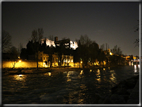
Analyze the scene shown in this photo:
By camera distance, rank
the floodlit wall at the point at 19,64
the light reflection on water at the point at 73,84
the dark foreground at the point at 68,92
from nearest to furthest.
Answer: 1. the dark foreground at the point at 68,92
2. the light reflection on water at the point at 73,84
3. the floodlit wall at the point at 19,64

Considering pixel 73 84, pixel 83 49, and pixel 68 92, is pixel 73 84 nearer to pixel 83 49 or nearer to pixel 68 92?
pixel 68 92

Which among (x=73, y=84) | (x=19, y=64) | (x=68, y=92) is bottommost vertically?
(x=73, y=84)

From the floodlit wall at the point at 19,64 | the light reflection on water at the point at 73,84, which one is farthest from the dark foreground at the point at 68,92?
the floodlit wall at the point at 19,64

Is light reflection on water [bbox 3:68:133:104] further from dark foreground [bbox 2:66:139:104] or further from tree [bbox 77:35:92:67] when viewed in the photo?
tree [bbox 77:35:92:67]

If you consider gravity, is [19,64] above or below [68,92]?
above

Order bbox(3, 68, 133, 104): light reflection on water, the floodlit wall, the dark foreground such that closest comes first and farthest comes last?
the dark foreground → bbox(3, 68, 133, 104): light reflection on water → the floodlit wall

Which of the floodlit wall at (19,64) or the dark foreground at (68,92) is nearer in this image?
the dark foreground at (68,92)

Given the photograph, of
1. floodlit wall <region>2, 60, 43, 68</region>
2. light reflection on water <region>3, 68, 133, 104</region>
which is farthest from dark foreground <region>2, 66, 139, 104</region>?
floodlit wall <region>2, 60, 43, 68</region>

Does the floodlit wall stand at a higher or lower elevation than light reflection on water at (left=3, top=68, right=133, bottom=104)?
higher

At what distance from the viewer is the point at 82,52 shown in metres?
81.9

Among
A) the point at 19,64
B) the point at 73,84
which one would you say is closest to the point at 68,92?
the point at 73,84

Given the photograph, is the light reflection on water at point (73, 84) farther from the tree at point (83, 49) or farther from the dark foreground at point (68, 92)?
the tree at point (83, 49)

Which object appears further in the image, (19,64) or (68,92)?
(19,64)

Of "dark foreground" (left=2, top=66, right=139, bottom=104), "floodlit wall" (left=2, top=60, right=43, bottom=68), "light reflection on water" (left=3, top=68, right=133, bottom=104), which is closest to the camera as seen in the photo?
"dark foreground" (left=2, top=66, right=139, bottom=104)
